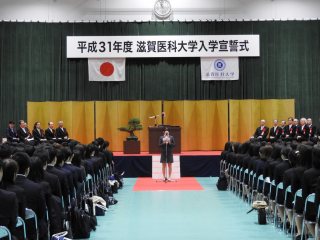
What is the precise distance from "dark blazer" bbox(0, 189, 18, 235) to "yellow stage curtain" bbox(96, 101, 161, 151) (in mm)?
17887

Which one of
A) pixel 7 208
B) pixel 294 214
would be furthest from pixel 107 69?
pixel 7 208

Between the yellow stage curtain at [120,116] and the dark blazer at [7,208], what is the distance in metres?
17.9

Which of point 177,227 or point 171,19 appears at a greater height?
point 171,19

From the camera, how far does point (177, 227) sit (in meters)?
8.70

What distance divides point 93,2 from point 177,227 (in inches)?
650

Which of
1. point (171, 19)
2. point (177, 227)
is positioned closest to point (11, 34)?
point (171, 19)

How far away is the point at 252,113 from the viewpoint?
73.4ft

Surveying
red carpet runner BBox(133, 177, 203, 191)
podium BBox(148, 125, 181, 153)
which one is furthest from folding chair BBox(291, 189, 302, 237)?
podium BBox(148, 125, 181, 153)

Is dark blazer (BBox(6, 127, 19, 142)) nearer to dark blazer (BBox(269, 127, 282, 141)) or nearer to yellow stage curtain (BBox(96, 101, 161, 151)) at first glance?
yellow stage curtain (BBox(96, 101, 161, 151))

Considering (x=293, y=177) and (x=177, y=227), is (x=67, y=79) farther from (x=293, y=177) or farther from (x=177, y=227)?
(x=293, y=177)

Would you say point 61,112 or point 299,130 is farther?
point 61,112

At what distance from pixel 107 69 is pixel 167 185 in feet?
29.3

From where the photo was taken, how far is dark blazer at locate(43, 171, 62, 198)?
6.47 metres

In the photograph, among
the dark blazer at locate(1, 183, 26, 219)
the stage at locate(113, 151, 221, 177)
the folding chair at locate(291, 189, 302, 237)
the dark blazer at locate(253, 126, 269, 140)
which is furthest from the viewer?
the dark blazer at locate(253, 126, 269, 140)
